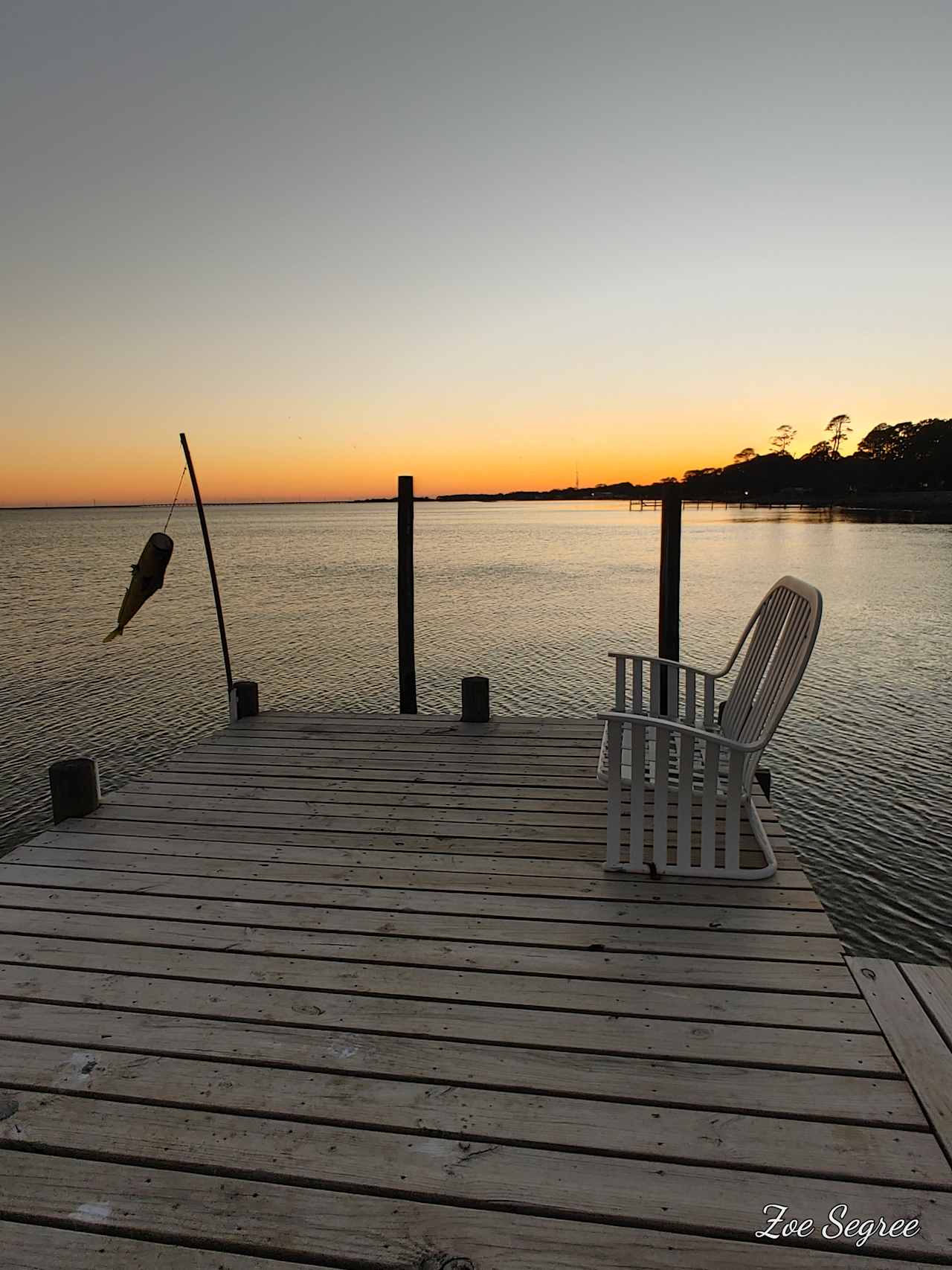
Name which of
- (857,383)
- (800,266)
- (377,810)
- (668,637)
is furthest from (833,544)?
(857,383)

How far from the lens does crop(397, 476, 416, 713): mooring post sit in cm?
693

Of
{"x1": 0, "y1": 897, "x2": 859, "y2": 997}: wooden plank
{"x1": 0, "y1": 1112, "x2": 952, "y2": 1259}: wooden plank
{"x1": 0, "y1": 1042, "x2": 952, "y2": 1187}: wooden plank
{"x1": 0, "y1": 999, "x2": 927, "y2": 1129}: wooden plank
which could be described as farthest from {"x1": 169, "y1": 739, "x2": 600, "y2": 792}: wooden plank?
{"x1": 0, "y1": 1112, "x2": 952, "y2": 1259}: wooden plank

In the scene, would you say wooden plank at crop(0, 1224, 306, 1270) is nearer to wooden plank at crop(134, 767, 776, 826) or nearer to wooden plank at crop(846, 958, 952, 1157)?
wooden plank at crop(846, 958, 952, 1157)

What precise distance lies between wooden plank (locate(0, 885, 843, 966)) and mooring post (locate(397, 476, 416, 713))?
12.7 feet

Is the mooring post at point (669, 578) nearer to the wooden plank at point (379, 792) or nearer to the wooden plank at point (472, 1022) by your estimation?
the wooden plank at point (379, 792)

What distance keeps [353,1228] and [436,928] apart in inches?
49.3

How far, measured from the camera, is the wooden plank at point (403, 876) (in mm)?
2920

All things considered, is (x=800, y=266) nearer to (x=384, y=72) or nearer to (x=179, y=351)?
(x=384, y=72)

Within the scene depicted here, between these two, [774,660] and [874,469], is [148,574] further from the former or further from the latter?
[874,469]

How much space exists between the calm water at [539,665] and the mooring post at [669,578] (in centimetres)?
216

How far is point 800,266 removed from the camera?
24.0 meters

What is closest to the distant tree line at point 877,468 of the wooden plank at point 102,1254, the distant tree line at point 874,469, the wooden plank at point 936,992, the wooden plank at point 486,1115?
the distant tree line at point 874,469

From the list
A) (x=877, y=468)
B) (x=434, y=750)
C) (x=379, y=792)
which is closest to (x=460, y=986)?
(x=379, y=792)

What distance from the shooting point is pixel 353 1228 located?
1484 millimetres
